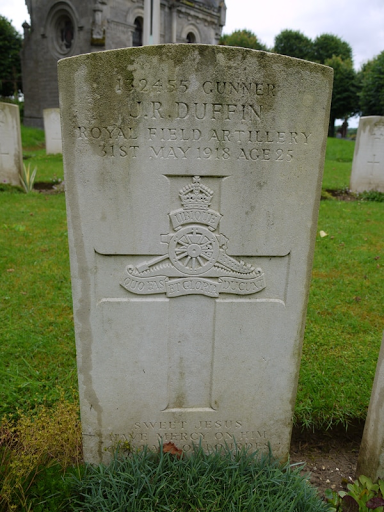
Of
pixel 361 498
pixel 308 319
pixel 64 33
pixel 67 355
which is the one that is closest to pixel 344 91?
pixel 64 33

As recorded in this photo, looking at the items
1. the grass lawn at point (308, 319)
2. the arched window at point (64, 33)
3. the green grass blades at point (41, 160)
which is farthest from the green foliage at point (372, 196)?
the arched window at point (64, 33)

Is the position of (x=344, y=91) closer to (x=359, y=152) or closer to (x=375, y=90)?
(x=375, y=90)

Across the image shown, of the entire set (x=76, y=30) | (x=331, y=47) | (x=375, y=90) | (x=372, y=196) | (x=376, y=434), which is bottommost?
(x=376, y=434)

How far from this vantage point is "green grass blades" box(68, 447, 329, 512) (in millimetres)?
2045

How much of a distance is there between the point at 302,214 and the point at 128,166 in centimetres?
90

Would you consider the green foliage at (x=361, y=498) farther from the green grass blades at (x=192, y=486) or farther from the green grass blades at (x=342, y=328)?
the green grass blades at (x=342, y=328)

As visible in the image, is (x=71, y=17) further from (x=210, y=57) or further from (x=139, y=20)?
(x=210, y=57)

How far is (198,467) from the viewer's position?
7.30 feet

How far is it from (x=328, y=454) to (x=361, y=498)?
593mm

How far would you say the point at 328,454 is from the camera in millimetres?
2707

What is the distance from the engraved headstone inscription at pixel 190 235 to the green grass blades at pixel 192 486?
0.16 metres

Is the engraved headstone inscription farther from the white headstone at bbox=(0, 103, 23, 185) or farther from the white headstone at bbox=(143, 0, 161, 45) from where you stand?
the white headstone at bbox=(143, 0, 161, 45)

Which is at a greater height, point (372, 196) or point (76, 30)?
point (76, 30)

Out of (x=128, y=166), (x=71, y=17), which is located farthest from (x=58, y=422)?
(x=71, y=17)
